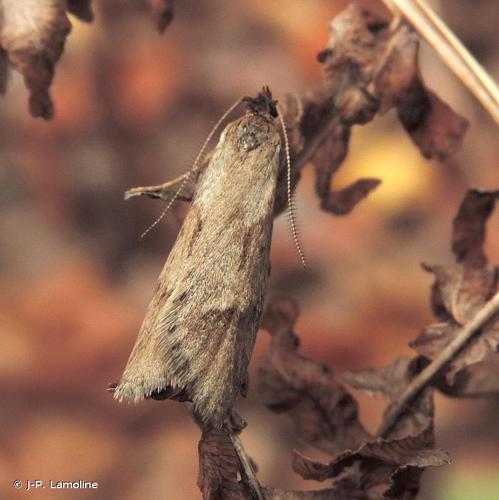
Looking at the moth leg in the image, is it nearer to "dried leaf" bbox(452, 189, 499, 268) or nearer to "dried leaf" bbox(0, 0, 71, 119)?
"dried leaf" bbox(0, 0, 71, 119)

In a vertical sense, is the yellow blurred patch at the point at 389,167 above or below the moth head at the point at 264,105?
below

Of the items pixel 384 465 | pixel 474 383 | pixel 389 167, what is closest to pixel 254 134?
pixel 384 465

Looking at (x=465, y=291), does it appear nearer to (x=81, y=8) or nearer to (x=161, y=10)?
(x=161, y=10)

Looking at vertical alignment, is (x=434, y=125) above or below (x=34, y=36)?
above

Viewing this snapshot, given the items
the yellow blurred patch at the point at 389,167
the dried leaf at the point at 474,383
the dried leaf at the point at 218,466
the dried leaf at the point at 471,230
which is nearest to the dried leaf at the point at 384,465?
the dried leaf at the point at 218,466

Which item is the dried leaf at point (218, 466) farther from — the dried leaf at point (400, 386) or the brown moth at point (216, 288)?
the dried leaf at point (400, 386)

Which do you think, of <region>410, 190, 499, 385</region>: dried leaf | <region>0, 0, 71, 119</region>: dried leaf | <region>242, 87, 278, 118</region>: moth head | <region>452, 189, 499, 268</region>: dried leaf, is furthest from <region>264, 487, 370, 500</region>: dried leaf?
<region>0, 0, 71, 119</region>: dried leaf
